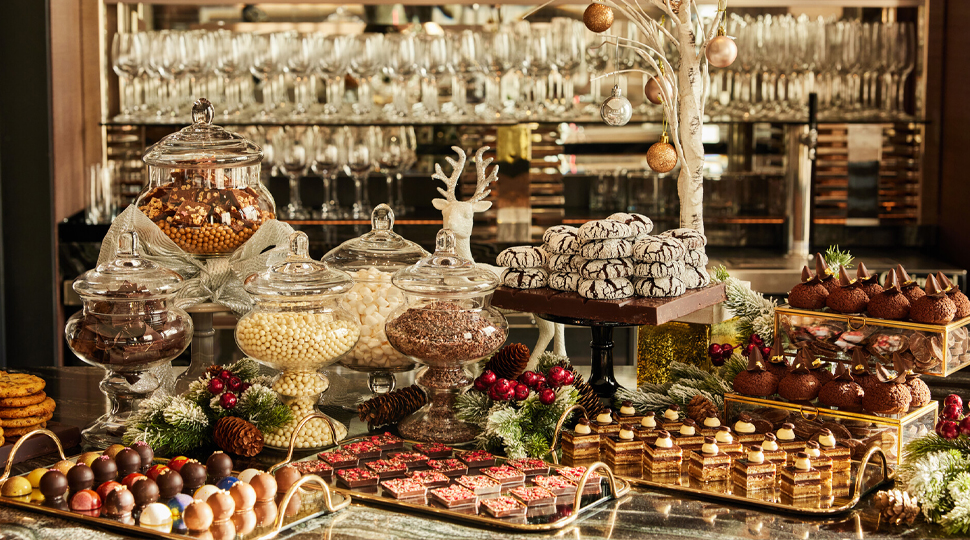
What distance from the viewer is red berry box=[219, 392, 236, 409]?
1.42 m

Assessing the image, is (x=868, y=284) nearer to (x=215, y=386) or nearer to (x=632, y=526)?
(x=632, y=526)

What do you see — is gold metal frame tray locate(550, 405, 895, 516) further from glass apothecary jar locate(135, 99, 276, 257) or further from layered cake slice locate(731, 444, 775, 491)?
glass apothecary jar locate(135, 99, 276, 257)

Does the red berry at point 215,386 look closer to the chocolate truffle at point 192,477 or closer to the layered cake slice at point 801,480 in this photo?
the chocolate truffle at point 192,477

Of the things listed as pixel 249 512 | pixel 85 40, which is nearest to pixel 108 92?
pixel 85 40

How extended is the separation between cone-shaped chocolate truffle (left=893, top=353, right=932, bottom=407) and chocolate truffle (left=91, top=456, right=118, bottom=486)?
3.15ft

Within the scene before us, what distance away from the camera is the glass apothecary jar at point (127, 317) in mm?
1394

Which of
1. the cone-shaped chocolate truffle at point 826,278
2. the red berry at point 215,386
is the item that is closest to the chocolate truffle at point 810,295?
the cone-shaped chocolate truffle at point 826,278

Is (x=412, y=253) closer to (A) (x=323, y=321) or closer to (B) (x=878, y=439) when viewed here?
(A) (x=323, y=321)

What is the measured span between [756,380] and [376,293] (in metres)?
0.57

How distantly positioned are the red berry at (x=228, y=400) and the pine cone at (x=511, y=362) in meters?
0.36

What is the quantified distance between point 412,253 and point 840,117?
2.15 m

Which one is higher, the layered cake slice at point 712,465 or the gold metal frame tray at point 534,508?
the layered cake slice at point 712,465

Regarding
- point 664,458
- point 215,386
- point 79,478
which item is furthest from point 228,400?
point 664,458

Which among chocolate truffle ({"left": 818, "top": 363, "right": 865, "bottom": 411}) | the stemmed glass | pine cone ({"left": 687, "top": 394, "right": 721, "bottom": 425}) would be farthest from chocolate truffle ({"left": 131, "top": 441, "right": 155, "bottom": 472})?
the stemmed glass
